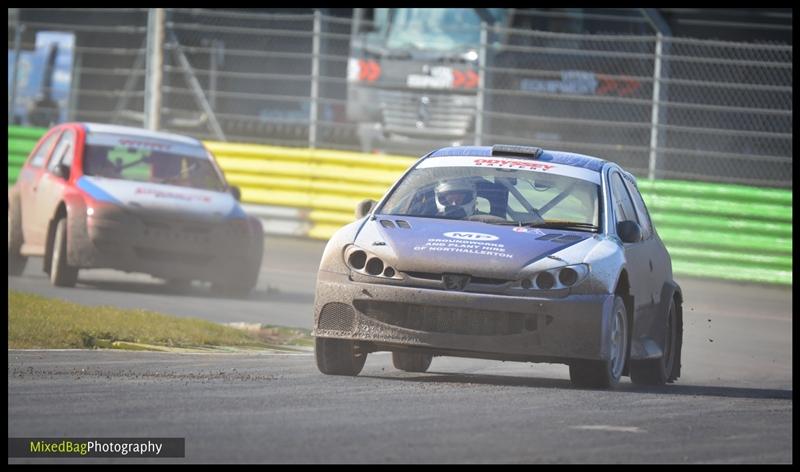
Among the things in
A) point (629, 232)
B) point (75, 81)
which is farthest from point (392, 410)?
point (75, 81)

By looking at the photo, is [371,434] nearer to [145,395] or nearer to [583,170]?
[145,395]

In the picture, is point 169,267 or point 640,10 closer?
point 169,267

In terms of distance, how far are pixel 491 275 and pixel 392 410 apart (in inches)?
53.5

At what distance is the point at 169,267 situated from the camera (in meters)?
15.0

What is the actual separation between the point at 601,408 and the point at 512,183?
6.89ft

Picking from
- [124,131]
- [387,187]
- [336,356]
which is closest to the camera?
[336,356]

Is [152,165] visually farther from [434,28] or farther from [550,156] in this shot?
[434,28]

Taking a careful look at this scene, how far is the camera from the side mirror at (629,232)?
31.6 ft

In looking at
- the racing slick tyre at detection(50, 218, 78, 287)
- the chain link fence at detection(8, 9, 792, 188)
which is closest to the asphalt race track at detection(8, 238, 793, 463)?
the racing slick tyre at detection(50, 218, 78, 287)

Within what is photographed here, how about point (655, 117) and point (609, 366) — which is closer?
point (609, 366)

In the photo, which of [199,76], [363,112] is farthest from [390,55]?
[199,76]

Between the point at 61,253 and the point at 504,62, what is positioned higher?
the point at 504,62

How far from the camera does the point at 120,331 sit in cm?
1128

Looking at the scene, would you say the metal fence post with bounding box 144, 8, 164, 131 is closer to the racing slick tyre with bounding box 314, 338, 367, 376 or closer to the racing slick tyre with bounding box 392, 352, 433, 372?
the racing slick tyre with bounding box 392, 352, 433, 372
